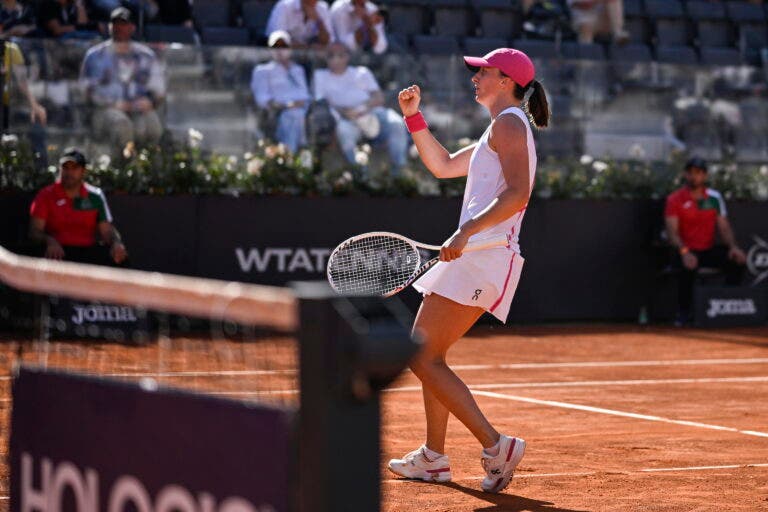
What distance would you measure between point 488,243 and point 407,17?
12.7 metres

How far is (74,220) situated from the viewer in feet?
39.8

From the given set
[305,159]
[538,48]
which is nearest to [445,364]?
[305,159]

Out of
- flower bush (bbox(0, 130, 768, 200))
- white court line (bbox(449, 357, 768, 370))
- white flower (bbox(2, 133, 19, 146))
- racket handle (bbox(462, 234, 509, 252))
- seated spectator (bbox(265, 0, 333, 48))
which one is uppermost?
seated spectator (bbox(265, 0, 333, 48))

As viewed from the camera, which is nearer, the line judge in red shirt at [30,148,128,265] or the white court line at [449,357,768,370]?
the white court line at [449,357,768,370]

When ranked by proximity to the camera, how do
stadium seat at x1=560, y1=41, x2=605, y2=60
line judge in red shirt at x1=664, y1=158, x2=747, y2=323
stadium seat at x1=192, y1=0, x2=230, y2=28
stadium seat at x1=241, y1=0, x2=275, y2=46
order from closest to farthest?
1. line judge in red shirt at x1=664, y1=158, x2=747, y2=323
2. stadium seat at x1=241, y1=0, x2=275, y2=46
3. stadium seat at x1=192, y1=0, x2=230, y2=28
4. stadium seat at x1=560, y1=41, x2=605, y2=60

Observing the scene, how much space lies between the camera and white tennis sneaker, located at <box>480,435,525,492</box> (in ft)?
18.5

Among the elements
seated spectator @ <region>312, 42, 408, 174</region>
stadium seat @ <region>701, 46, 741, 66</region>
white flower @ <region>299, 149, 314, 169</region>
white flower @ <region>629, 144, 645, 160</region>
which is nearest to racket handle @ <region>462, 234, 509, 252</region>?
white flower @ <region>299, 149, 314, 169</region>

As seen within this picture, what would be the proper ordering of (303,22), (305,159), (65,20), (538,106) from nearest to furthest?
(538,106)
(305,159)
(65,20)
(303,22)

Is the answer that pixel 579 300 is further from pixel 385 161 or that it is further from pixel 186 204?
pixel 186 204

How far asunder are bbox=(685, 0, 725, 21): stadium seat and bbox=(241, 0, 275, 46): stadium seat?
22.6 ft

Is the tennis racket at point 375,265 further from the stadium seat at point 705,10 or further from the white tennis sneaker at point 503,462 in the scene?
the stadium seat at point 705,10

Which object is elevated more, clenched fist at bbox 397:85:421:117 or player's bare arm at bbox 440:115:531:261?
clenched fist at bbox 397:85:421:117

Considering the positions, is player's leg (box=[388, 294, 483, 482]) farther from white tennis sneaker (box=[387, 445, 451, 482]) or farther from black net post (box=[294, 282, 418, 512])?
black net post (box=[294, 282, 418, 512])

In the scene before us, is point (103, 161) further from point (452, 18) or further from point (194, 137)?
point (452, 18)
